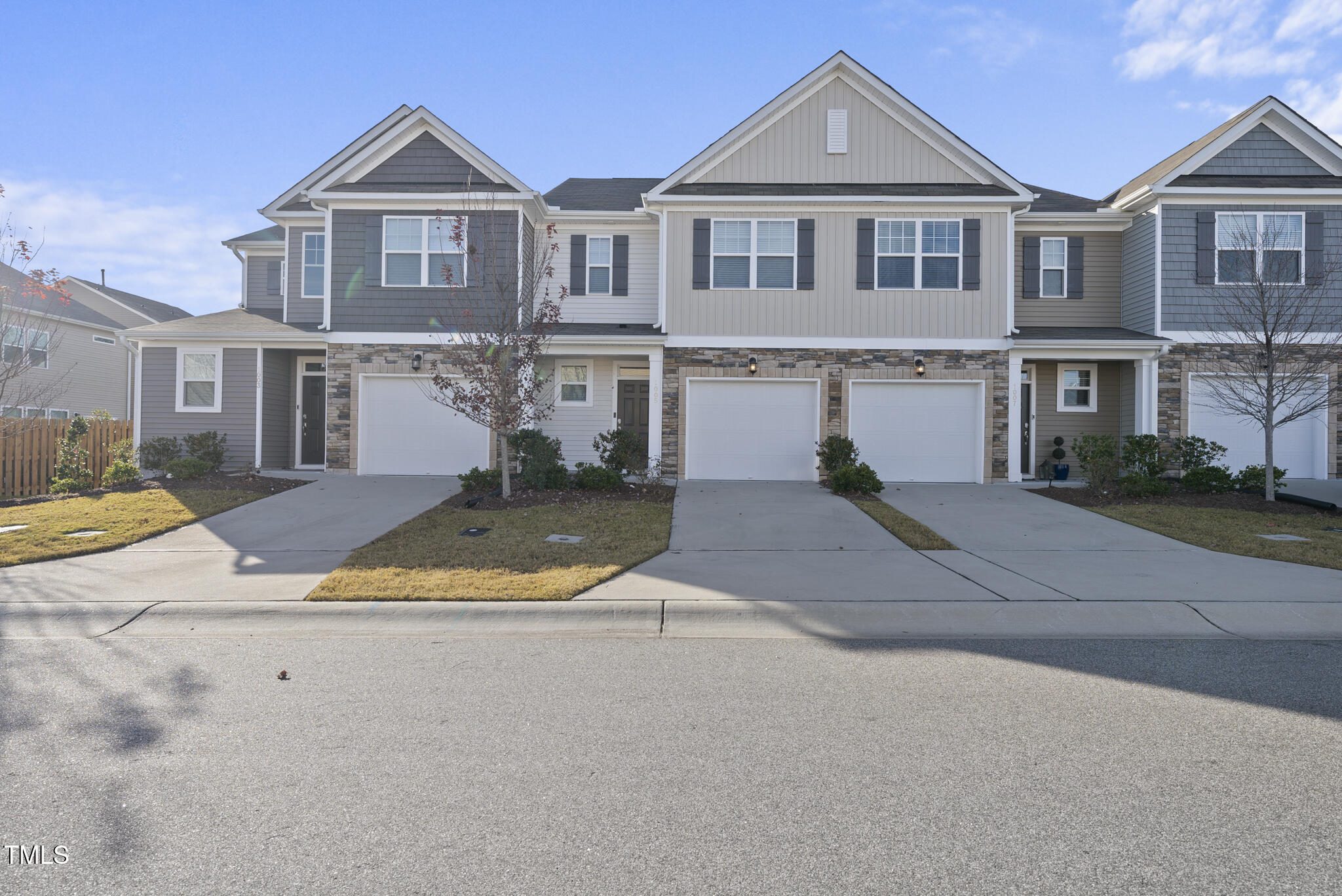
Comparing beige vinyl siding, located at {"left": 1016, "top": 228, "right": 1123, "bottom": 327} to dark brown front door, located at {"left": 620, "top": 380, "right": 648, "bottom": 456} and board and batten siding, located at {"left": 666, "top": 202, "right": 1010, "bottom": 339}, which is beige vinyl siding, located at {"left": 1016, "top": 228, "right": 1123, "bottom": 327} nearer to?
board and batten siding, located at {"left": 666, "top": 202, "right": 1010, "bottom": 339}

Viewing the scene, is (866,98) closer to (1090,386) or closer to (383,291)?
(1090,386)

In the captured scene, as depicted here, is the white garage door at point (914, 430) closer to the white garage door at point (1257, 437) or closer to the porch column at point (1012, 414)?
the porch column at point (1012, 414)

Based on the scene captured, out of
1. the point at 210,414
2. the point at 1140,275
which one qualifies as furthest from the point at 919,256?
the point at 210,414

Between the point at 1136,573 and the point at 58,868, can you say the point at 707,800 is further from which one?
the point at 1136,573

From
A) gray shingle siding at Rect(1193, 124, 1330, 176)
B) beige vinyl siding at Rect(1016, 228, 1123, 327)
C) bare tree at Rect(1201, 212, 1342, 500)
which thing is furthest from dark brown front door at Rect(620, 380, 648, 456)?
gray shingle siding at Rect(1193, 124, 1330, 176)

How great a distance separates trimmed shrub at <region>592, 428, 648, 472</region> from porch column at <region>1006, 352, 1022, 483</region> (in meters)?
7.53

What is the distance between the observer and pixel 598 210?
58.1 ft

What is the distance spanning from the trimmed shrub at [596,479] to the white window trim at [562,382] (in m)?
4.13

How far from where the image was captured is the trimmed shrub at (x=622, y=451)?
14922mm

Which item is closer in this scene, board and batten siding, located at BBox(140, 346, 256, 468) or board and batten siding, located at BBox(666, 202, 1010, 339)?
board and batten siding, located at BBox(666, 202, 1010, 339)

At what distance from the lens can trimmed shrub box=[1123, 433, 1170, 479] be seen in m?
14.6

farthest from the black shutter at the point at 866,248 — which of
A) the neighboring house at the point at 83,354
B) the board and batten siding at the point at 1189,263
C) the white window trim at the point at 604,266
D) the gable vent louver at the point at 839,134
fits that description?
the neighboring house at the point at 83,354

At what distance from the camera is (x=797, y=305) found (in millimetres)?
16375

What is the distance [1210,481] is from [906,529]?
7.45 metres
